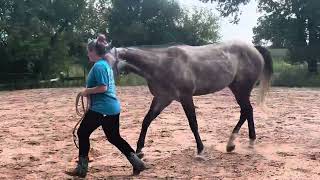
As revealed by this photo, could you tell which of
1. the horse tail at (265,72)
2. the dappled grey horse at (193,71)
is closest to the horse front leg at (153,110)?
the dappled grey horse at (193,71)

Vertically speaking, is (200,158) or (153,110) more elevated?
(153,110)

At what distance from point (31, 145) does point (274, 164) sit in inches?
140

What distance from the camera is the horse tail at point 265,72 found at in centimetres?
727

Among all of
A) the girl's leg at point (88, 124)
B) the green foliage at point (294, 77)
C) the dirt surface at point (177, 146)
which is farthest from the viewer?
the green foliage at point (294, 77)

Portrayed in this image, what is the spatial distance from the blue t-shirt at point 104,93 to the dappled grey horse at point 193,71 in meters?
0.57

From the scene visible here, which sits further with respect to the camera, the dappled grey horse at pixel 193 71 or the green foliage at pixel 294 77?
the green foliage at pixel 294 77

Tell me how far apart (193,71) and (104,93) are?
1.71 metres

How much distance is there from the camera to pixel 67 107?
1198 centimetres

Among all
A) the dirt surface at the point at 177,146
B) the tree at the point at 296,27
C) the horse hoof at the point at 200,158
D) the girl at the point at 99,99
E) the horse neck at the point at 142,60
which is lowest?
the dirt surface at the point at 177,146

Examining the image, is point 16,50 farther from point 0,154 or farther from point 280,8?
point 0,154

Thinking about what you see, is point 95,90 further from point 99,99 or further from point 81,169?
point 81,169

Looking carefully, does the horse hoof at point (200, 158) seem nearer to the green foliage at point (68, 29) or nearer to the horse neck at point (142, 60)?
the horse neck at point (142, 60)

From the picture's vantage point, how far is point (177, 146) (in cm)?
662

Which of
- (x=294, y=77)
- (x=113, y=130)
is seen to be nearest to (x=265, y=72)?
(x=113, y=130)
